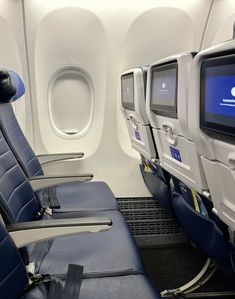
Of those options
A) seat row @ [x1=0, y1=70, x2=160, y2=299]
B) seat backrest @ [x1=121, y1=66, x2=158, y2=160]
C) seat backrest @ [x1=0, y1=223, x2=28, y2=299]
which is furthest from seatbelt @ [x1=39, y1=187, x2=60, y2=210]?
seat backrest @ [x1=0, y1=223, x2=28, y2=299]

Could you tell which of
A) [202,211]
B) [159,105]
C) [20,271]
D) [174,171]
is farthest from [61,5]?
[20,271]

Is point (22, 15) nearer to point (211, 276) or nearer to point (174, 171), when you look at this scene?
point (174, 171)

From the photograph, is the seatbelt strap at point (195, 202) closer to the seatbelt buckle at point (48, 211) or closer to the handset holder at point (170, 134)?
the handset holder at point (170, 134)

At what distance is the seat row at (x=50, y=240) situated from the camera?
140cm

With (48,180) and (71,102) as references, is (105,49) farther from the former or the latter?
(48,180)

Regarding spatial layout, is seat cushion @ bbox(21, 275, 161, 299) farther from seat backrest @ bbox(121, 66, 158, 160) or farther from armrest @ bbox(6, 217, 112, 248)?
seat backrest @ bbox(121, 66, 158, 160)

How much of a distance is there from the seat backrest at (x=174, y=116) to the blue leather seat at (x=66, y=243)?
0.46 metres

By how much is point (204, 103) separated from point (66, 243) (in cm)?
110

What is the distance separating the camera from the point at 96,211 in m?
2.44

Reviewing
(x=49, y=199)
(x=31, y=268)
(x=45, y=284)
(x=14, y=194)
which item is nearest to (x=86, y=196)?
(x=49, y=199)

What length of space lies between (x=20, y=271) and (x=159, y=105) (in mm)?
1052

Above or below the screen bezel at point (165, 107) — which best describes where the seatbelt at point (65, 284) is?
below

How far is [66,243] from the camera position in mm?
1924

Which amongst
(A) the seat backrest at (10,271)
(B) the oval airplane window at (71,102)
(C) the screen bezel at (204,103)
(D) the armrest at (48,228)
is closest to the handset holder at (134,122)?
(B) the oval airplane window at (71,102)
